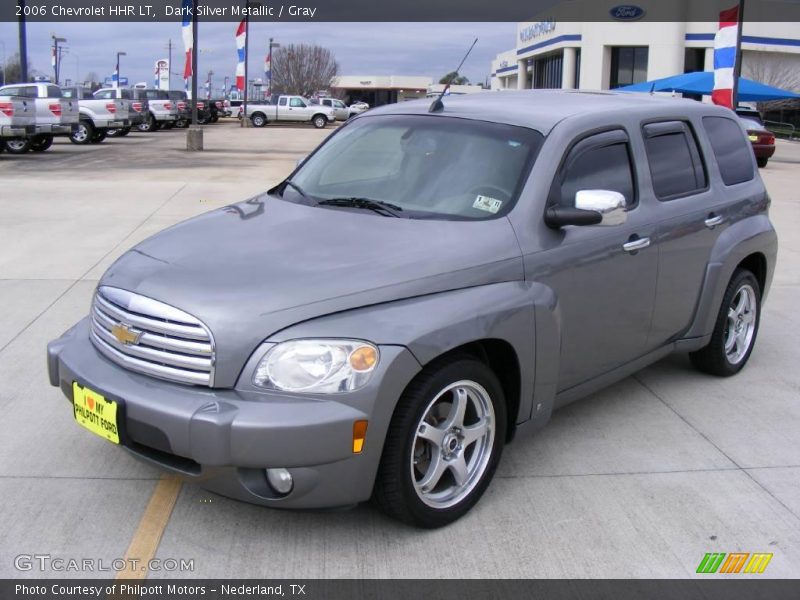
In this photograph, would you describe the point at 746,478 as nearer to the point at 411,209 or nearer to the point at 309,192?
the point at 411,209

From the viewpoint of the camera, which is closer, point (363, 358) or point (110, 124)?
point (363, 358)

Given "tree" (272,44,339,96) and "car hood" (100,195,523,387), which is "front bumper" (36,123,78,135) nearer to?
"car hood" (100,195,523,387)

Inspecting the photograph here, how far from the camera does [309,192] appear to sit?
15.2ft

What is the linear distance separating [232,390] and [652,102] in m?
3.19

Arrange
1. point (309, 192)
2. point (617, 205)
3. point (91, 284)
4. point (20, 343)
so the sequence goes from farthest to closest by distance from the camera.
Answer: point (91, 284), point (20, 343), point (309, 192), point (617, 205)

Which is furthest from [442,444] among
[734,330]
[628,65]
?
[628,65]

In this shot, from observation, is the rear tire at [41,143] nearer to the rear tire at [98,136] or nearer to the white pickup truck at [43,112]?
the white pickup truck at [43,112]

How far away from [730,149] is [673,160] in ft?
2.69

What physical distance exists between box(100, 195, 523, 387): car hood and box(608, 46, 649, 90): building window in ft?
192

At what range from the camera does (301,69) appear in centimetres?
9100

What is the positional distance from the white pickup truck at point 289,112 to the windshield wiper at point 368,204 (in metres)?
44.5

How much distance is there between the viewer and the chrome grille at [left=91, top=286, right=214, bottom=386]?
3252mm

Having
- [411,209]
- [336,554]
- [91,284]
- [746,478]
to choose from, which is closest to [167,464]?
[336,554]
